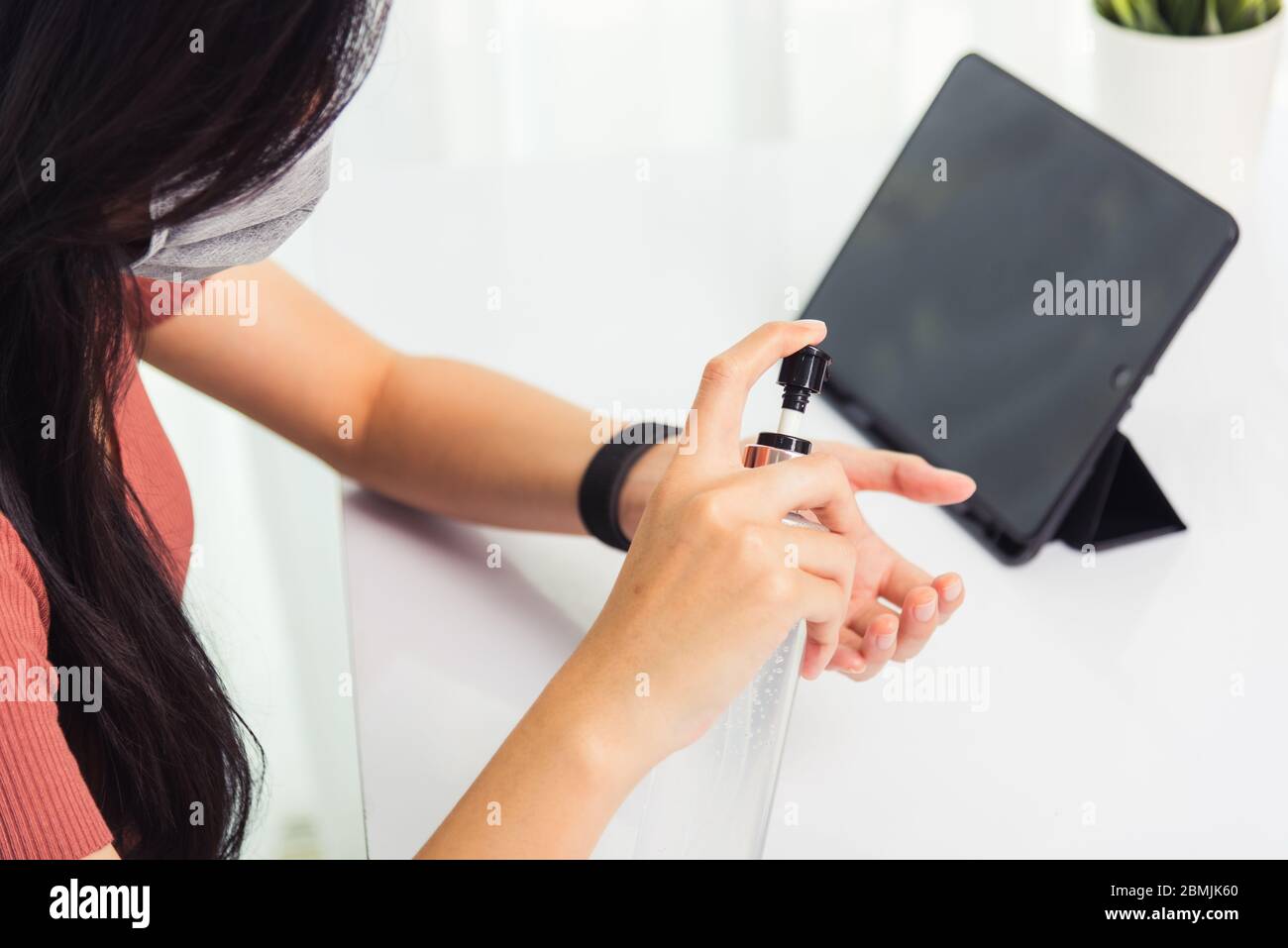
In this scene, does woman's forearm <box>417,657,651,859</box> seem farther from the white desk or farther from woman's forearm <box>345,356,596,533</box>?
woman's forearm <box>345,356,596,533</box>

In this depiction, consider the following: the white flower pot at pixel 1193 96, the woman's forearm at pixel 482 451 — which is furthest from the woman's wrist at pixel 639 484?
the white flower pot at pixel 1193 96

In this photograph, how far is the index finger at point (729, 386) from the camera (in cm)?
54

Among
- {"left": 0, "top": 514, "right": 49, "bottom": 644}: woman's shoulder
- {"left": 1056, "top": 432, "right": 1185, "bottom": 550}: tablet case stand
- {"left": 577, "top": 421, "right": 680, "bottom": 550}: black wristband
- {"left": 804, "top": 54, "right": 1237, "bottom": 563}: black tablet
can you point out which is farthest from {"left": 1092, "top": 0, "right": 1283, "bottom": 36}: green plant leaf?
{"left": 0, "top": 514, "right": 49, "bottom": 644}: woman's shoulder

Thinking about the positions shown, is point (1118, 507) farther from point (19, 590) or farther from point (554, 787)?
point (19, 590)

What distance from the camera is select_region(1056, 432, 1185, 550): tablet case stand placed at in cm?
74

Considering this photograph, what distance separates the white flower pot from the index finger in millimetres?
449

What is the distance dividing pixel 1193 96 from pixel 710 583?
56 centimetres

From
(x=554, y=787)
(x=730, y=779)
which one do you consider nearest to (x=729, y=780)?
(x=730, y=779)

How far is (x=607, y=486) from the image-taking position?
0.75 meters

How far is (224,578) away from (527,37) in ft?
3.43

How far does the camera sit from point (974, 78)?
847mm

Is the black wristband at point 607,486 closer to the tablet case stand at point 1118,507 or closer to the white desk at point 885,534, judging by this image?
the white desk at point 885,534
